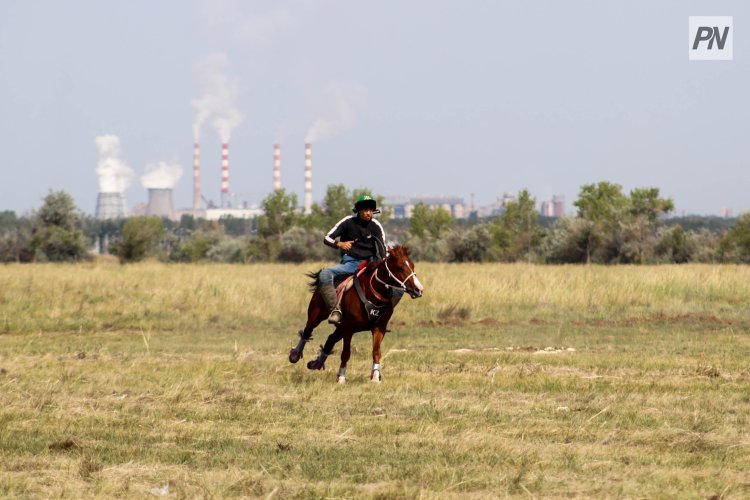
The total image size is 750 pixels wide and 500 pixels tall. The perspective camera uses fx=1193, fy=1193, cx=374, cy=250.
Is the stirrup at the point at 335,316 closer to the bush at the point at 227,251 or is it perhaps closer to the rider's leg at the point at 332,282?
the rider's leg at the point at 332,282

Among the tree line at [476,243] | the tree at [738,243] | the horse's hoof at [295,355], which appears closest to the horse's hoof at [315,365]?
the horse's hoof at [295,355]

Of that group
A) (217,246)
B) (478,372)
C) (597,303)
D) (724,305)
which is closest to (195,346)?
(478,372)

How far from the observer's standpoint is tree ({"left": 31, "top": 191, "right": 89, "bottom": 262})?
223ft

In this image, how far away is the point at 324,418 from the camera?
37.1 feet

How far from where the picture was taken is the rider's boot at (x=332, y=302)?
15.0 metres

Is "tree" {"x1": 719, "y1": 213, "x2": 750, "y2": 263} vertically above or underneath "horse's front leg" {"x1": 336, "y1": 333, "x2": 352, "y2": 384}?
above

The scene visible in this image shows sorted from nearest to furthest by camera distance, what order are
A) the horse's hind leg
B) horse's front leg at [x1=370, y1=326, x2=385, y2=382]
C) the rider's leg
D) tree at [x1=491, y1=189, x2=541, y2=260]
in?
horse's front leg at [x1=370, y1=326, x2=385, y2=382] → the rider's leg → the horse's hind leg → tree at [x1=491, y1=189, x2=541, y2=260]

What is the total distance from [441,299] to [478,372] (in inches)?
517

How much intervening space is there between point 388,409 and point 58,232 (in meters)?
59.6

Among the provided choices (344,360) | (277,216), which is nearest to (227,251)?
(277,216)

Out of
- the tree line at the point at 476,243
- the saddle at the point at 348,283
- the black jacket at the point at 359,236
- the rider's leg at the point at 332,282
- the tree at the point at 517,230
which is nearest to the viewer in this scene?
the saddle at the point at 348,283

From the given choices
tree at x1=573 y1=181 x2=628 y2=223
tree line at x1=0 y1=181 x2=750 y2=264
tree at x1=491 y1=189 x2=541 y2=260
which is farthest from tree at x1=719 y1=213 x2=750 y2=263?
tree at x1=573 y1=181 x2=628 y2=223

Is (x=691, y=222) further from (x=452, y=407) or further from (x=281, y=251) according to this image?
(x=452, y=407)

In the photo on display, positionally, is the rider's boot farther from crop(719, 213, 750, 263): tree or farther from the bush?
the bush
